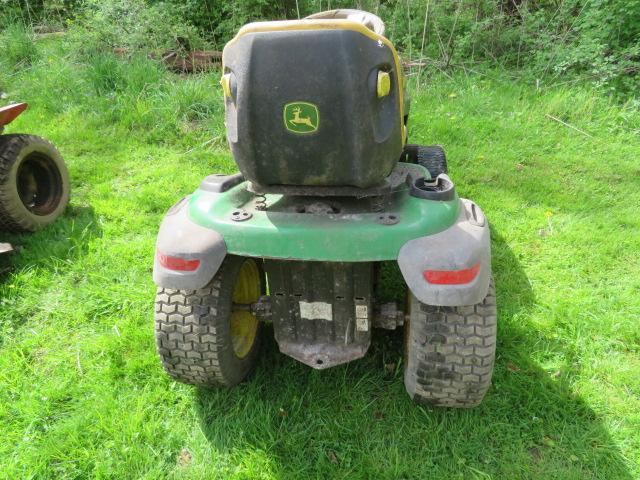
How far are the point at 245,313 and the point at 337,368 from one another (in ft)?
1.61

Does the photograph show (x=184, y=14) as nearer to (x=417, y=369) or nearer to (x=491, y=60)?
(x=491, y=60)

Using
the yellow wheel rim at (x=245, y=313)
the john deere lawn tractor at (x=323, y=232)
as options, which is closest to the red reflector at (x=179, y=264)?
the john deere lawn tractor at (x=323, y=232)

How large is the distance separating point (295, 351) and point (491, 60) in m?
5.51

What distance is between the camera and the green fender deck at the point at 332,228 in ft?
5.79

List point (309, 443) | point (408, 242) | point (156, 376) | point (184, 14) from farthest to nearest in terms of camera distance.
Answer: point (184, 14), point (156, 376), point (309, 443), point (408, 242)

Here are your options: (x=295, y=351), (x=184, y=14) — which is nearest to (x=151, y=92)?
(x=184, y=14)

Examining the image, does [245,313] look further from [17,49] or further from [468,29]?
[17,49]

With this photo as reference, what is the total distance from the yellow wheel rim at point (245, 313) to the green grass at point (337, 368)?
0.16 metres

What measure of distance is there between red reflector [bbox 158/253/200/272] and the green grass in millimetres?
699

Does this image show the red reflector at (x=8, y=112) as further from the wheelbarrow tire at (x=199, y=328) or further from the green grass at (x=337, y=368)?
the wheelbarrow tire at (x=199, y=328)

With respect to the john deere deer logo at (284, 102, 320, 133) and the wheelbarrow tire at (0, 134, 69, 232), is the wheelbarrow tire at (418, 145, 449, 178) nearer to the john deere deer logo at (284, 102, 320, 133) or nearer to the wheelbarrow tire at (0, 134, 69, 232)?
the john deere deer logo at (284, 102, 320, 133)

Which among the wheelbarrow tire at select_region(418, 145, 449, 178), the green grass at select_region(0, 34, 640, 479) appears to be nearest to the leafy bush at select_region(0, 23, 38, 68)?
the green grass at select_region(0, 34, 640, 479)

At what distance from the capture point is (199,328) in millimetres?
2006

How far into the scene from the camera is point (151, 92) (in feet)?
18.5
